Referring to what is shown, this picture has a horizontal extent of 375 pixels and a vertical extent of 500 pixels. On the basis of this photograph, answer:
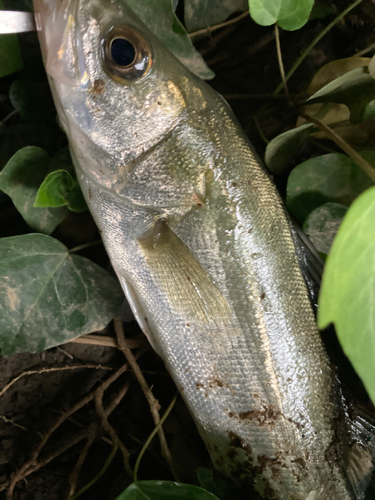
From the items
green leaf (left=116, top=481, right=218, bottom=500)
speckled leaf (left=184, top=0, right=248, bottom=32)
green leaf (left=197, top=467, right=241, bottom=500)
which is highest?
speckled leaf (left=184, top=0, right=248, bottom=32)

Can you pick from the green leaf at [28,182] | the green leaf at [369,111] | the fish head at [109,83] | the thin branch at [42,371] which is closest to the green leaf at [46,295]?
the green leaf at [28,182]

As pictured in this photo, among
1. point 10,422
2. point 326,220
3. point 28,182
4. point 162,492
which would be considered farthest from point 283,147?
point 10,422

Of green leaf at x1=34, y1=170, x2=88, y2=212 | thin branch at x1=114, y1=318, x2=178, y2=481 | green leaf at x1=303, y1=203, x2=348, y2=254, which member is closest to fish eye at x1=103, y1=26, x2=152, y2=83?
green leaf at x1=34, y1=170, x2=88, y2=212

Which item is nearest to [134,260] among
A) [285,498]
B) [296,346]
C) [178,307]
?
[178,307]

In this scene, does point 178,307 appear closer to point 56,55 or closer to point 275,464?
point 275,464

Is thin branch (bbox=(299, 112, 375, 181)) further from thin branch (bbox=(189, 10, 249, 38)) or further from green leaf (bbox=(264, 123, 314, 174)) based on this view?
thin branch (bbox=(189, 10, 249, 38))

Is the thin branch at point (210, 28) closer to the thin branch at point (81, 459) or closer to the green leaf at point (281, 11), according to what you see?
the green leaf at point (281, 11)

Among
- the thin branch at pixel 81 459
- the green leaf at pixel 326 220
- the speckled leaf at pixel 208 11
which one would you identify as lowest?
the thin branch at pixel 81 459
